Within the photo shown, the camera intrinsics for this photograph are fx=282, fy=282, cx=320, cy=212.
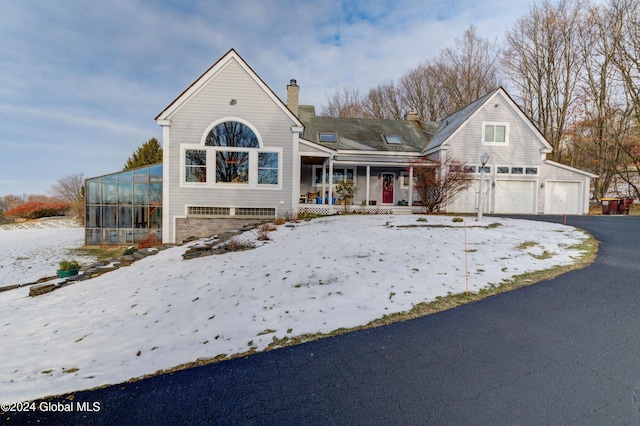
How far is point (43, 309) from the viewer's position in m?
5.52

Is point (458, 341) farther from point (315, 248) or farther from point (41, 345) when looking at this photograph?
point (41, 345)

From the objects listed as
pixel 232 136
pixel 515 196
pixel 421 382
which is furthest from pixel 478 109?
pixel 421 382

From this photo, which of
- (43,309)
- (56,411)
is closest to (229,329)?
(56,411)

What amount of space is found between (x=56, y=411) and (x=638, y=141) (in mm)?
33385

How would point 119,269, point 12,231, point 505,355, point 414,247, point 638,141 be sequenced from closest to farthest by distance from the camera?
point 505,355, point 414,247, point 119,269, point 638,141, point 12,231

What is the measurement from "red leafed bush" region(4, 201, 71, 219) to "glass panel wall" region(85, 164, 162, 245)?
23514 millimetres

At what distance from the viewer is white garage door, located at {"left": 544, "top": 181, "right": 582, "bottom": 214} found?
1750cm

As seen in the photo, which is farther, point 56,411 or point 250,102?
point 250,102

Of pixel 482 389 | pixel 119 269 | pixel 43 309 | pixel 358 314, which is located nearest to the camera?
pixel 482 389

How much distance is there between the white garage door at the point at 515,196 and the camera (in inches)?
684

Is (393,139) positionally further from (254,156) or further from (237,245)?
(237,245)

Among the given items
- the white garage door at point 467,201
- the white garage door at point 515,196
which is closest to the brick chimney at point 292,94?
the white garage door at point 467,201

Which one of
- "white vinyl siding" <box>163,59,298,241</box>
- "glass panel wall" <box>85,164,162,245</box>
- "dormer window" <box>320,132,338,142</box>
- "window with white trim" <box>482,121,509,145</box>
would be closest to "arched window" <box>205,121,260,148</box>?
"white vinyl siding" <box>163,59,298,241</box>

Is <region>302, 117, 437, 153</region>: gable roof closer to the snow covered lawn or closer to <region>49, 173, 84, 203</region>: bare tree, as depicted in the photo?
the snow covered lawn
